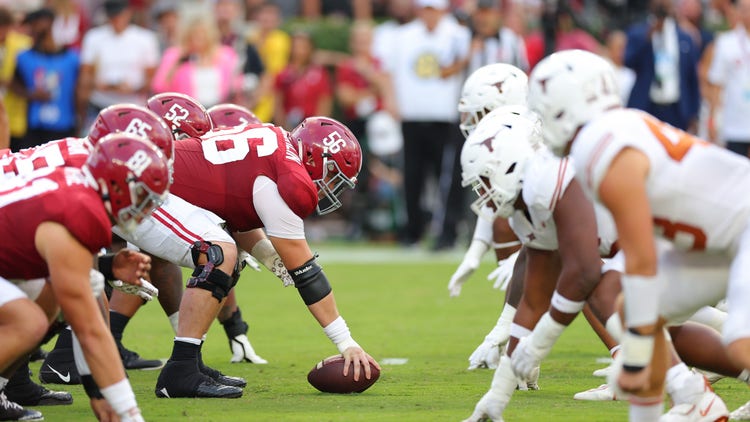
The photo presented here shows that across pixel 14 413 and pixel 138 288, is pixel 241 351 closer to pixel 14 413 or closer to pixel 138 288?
pixel 138 288

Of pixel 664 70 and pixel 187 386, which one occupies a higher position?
pixel 187 386

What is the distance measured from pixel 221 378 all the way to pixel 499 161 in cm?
184

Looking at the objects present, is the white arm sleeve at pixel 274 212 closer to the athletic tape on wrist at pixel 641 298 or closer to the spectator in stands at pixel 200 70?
the athletic tape on wrist at pixel 641 298

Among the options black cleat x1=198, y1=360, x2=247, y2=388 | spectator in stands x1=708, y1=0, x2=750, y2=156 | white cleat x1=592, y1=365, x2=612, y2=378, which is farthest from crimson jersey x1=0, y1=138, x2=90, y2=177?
spectator in stands x1=708, y1=0, x2=750, y2=156

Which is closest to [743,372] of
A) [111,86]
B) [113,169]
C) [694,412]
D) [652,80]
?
[694,412]

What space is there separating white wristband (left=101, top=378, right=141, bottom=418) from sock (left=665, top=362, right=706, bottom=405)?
204 centimetres

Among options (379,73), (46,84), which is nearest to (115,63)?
(46,84)

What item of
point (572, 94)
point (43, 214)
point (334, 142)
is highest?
point (572, 94)

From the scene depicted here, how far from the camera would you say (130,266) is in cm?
514

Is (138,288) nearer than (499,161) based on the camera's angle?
No

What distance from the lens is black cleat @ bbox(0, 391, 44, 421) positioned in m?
5.26

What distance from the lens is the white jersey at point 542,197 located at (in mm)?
5230

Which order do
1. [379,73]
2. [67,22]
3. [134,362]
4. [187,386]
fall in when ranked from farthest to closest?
[67,22]
[379,73]
[134,362]
[187,386]

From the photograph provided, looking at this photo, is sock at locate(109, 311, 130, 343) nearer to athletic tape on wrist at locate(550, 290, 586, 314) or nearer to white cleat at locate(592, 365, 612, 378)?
Result: white cleat at locate(592, 365, 612, 378)
